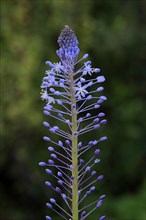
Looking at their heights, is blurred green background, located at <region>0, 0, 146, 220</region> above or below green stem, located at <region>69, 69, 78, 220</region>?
above

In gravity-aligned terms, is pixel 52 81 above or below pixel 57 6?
below

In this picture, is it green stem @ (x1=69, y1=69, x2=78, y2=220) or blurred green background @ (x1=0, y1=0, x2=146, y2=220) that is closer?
green stem @ (x1=69, y1=69, x2=78, y2=220)
